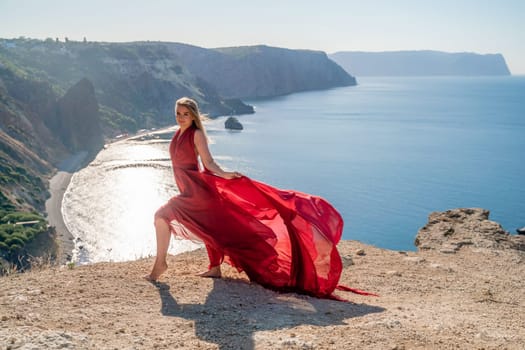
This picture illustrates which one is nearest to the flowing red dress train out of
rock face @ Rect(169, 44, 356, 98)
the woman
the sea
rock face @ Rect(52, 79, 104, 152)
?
the woman

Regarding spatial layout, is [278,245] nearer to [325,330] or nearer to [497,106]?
[325,330]

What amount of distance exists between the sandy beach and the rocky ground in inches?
957

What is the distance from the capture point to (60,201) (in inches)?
2010

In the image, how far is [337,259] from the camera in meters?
6.06

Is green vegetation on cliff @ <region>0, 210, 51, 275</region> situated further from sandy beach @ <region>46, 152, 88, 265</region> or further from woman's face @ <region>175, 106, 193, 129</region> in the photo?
woman's face @ <region>175, 106, 193, 129</region>

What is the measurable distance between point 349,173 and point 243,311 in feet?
169

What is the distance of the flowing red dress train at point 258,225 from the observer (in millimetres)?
5977

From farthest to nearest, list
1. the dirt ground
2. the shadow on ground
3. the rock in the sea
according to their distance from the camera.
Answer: the rock in the sea, the shadow on ground, the dirt ground

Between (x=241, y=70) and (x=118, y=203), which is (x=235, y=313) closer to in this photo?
(x=118, y=203)

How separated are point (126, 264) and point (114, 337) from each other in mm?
2933

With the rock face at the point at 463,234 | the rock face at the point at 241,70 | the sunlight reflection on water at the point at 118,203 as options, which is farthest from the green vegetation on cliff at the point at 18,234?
the rock face at the point at 241,70

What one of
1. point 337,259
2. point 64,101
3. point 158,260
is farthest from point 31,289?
point 64,101

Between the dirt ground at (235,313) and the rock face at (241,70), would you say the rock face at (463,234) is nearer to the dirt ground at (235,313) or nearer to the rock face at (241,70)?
the dirt ground at (235,313)

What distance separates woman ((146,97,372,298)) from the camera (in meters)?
5.96
